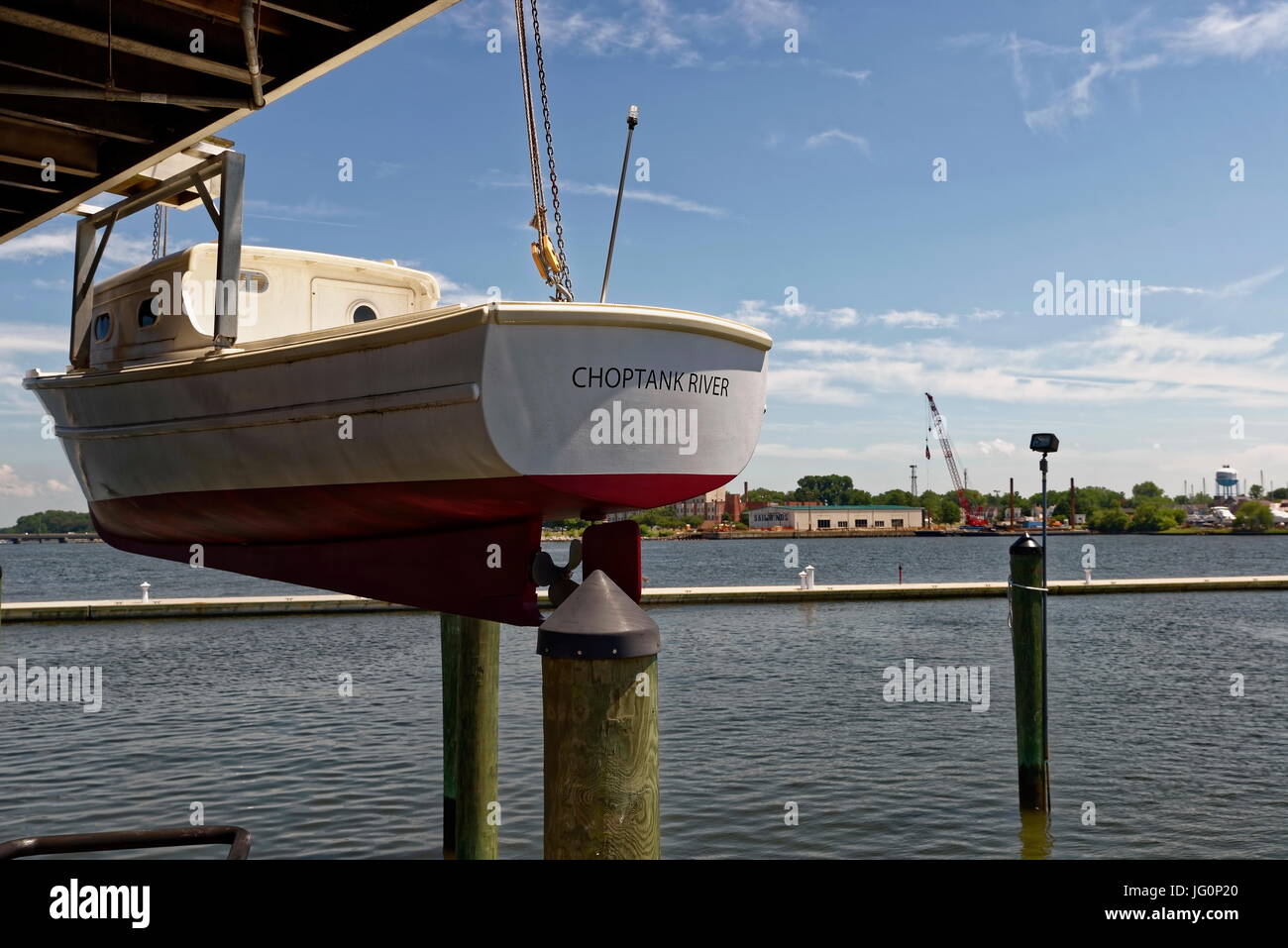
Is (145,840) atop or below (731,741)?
atop

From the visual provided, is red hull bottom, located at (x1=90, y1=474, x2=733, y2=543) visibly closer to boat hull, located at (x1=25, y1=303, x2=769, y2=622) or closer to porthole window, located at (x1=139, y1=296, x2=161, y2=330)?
boat hull, located at (x1=25, y1=303, x2=769, y2=622)

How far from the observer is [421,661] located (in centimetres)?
2633

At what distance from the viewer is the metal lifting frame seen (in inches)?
273

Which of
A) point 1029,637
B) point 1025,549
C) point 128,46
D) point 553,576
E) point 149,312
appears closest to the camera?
point 553,576

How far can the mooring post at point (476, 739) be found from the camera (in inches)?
386

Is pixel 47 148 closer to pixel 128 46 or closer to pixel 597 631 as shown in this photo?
pixel 128 46

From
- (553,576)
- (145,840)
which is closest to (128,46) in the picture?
(553,576)

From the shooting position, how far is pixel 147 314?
783 centimetres

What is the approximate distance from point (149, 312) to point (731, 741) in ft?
41.7

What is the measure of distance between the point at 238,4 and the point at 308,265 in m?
2.30

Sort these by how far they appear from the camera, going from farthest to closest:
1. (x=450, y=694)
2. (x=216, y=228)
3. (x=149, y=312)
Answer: (x=450, y=694)
(x=149, y=312)
(x=216, y=228)

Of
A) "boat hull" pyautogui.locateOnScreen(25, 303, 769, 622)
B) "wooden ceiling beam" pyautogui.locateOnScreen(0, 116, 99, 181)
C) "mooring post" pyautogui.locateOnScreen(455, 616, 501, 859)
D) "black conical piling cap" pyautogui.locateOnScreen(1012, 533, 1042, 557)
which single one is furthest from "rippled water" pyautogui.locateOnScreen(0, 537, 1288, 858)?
"wooden ceiling beam" pyautogui.locateOnScreen(0, 116, 99, 181)

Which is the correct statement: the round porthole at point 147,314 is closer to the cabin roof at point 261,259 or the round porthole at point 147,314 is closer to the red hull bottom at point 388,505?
the cabin roof at point 261,259

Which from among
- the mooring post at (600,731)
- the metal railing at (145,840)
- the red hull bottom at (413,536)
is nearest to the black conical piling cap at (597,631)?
the mooring post at (600,731)
